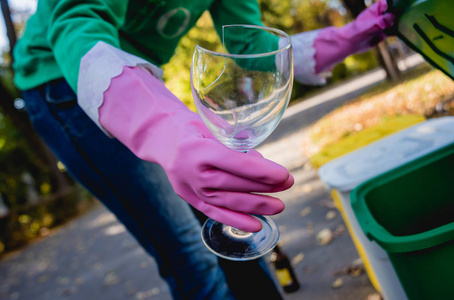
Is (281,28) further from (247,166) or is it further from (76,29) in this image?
(247,166)

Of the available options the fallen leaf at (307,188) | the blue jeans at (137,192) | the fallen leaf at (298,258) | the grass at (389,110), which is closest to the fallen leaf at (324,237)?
the fallen leaf at (298,258)

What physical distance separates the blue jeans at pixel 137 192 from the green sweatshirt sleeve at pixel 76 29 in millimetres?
251

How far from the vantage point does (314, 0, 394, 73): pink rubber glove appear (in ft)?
→ 3.94

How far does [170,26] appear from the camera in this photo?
1349 mm

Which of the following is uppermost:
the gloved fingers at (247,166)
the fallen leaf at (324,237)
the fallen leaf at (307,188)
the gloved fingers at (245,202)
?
the gloved fingers at (247,166)

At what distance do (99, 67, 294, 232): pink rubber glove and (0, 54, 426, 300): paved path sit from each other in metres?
1.57

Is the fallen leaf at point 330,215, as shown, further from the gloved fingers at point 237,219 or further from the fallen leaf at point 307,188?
the gloved fingers at point 237,219

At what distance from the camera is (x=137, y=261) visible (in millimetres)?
4133

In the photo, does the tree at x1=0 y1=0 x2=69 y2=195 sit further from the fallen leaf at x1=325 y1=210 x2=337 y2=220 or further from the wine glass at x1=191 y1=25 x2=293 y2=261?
the wine glass at x1=191 y1=25 x2=293 y2=261

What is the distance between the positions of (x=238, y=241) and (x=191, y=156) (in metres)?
0.33

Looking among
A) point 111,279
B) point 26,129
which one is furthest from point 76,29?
point 26,129

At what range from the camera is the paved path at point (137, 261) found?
2.35 m

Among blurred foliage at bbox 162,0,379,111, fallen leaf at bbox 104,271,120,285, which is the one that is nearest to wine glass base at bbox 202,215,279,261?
fallen leaf at bbox 104,271,120,285

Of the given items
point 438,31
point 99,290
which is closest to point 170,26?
point 438,31
